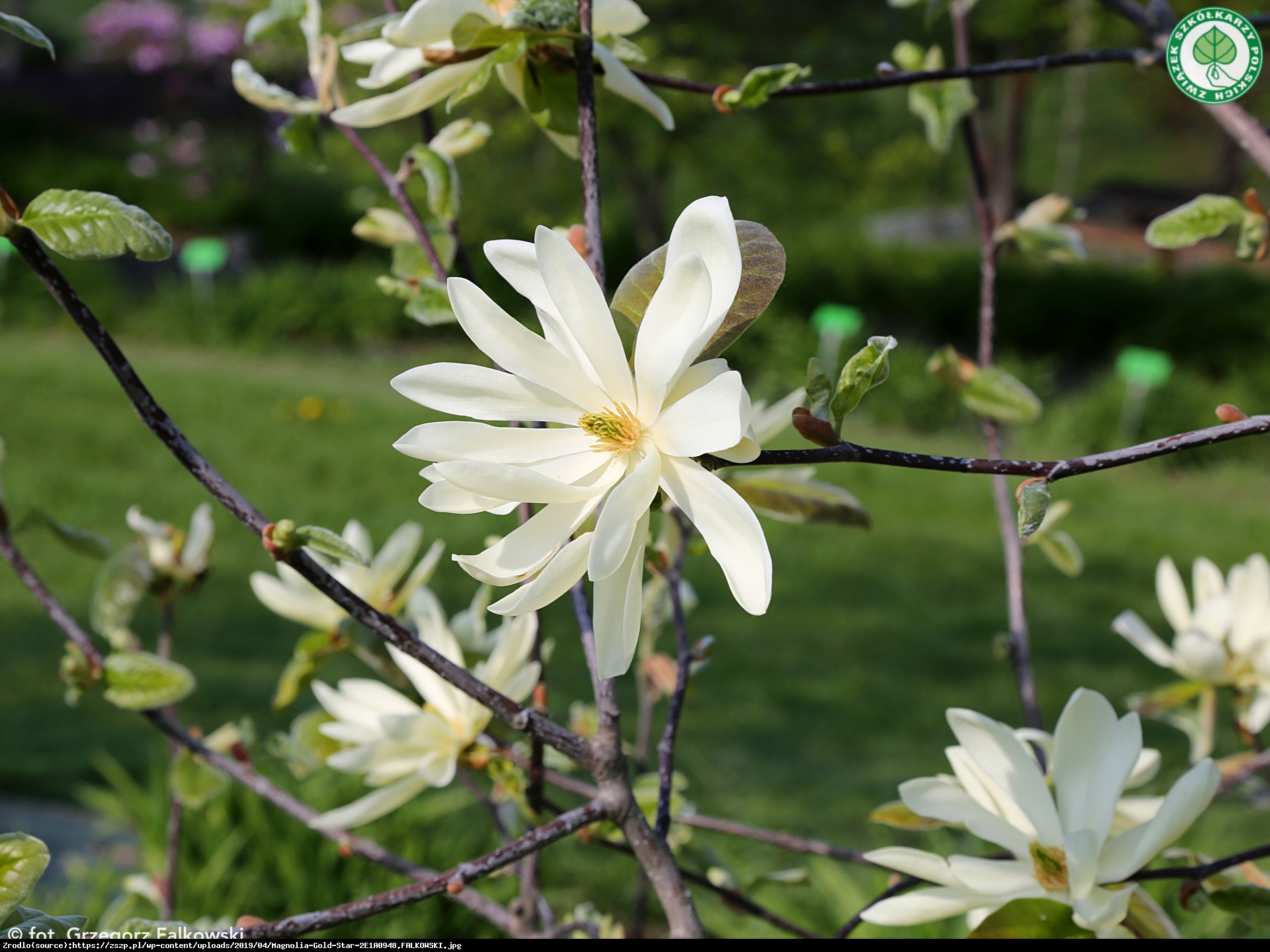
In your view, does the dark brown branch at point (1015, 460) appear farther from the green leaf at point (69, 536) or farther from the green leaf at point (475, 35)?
the green leaf at point (69, 536)

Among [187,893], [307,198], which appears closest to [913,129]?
[307,198]

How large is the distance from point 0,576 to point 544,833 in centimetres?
309

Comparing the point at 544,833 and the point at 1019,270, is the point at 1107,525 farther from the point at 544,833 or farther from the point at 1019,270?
the point at 544,833

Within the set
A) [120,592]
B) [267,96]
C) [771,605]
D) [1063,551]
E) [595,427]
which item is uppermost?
[267,96]

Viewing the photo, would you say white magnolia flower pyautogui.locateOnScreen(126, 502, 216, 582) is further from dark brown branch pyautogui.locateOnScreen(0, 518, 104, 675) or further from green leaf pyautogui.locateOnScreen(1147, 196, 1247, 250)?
green leaf pyautogui.locateOnScreen(1147, 196, 1247, 250)

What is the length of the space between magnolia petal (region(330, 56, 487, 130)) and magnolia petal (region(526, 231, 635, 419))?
0.70 feet

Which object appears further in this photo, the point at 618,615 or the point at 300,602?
the point at 300,602

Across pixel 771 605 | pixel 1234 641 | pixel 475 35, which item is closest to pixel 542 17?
pixel 475 35

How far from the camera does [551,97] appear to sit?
21.3 inches

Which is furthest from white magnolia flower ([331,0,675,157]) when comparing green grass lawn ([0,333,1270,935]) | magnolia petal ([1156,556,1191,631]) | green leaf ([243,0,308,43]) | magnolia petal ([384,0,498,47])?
green grass lawn ([0,333,1270,935])

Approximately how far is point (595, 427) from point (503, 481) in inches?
2.0

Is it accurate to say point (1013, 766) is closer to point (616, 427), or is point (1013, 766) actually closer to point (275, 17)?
point (616, 427)

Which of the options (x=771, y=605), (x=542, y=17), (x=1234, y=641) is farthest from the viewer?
A: (x=771, y=605)

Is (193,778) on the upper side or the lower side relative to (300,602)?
lower
